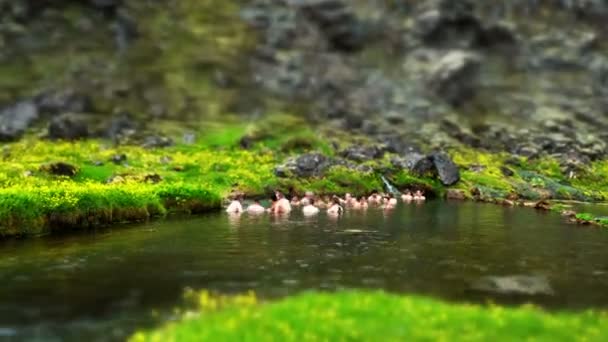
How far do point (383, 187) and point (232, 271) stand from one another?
6079 cm

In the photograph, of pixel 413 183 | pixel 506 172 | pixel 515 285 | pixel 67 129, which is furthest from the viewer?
pixel 67 129

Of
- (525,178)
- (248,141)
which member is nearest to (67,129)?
(248,141)

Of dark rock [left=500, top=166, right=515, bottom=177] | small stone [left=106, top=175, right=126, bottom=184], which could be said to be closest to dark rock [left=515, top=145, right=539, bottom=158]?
dark rock [left=500, top=166, right=515, bottom=177]

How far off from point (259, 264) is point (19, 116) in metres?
114

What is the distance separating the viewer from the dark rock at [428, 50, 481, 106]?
552ft

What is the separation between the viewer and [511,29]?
180750mm

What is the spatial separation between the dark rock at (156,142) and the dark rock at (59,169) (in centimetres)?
4228

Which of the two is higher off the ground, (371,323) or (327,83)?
(327,83)

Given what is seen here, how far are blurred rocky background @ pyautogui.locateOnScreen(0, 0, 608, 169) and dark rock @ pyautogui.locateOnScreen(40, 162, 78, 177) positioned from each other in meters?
Result: 61.1

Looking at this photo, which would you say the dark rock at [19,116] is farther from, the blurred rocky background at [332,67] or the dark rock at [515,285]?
the dark rock at [515,285]

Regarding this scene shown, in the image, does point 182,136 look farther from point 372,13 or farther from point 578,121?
point 578,121

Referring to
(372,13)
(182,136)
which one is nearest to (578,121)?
(372,13)

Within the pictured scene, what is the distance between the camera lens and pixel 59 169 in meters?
70.4

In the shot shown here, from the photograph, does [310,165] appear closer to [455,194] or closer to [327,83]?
[455,194]
